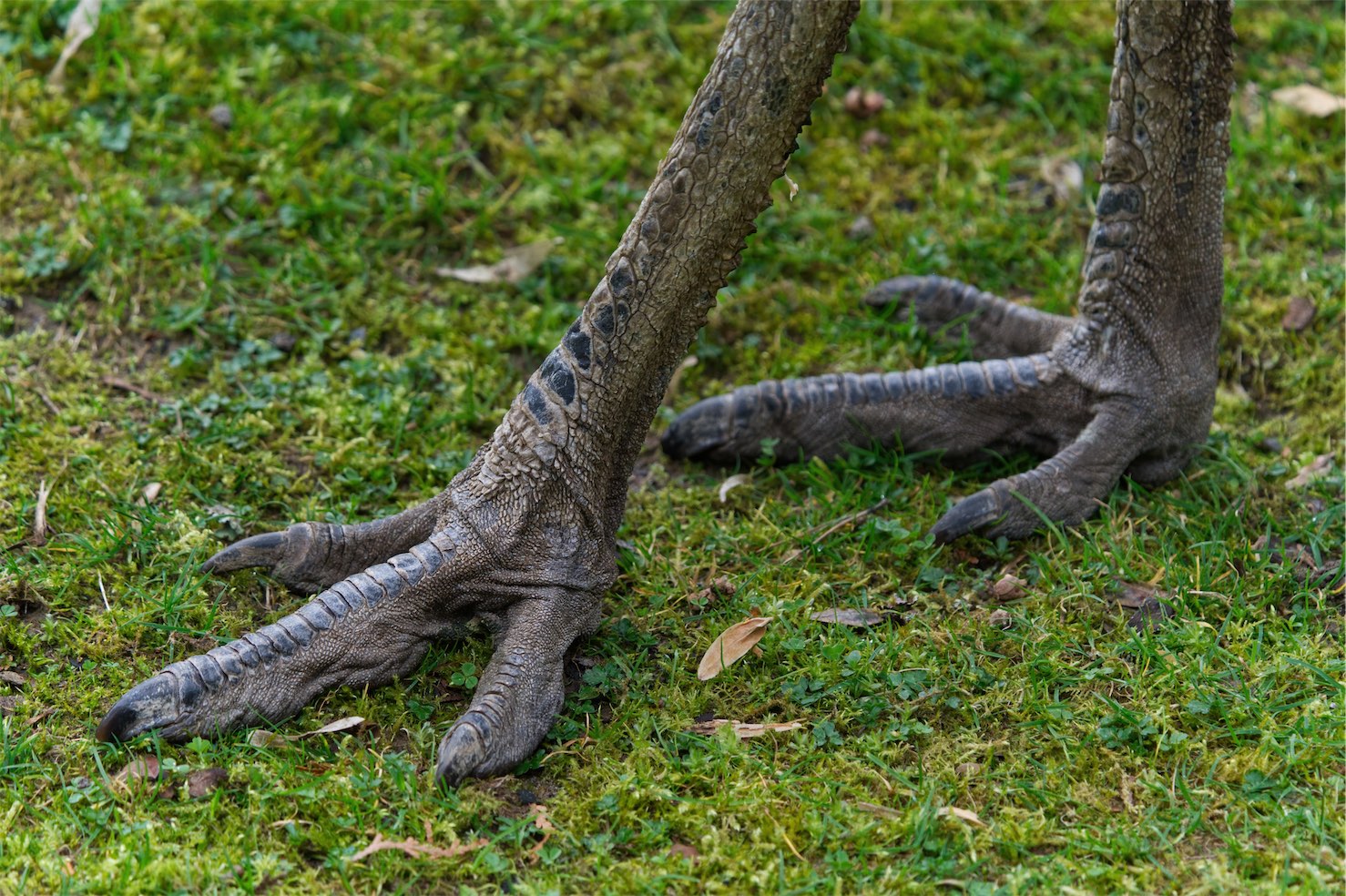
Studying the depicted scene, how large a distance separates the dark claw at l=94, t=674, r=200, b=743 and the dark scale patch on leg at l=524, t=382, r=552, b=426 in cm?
111

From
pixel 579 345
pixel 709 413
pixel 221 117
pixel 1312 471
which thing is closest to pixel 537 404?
pixel 579 345

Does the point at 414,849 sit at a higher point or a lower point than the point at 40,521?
lower

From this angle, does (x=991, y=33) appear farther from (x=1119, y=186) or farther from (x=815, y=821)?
(x=815, y=821)

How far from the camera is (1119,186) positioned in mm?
4172

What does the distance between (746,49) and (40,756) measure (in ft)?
8.20

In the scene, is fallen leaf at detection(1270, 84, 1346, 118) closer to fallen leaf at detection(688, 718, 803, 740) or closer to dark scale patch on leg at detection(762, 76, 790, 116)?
dark scale patch on leg at detection(762, 76, 790, 116)

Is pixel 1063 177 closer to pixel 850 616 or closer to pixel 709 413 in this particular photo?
pixel 709 413

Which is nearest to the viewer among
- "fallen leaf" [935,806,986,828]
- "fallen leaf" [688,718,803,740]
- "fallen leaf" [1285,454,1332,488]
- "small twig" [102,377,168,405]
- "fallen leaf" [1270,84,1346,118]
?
"fallen leaf" [935,806,986,828]

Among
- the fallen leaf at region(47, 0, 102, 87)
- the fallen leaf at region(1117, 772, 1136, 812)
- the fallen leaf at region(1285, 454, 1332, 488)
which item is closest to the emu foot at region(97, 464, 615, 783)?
the fallen leaf at region(1117, 772, 1136, 812)

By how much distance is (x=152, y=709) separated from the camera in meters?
3.25

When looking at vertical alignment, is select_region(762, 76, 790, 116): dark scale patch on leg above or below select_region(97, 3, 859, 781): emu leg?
above

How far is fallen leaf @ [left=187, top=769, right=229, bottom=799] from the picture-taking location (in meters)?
3.16

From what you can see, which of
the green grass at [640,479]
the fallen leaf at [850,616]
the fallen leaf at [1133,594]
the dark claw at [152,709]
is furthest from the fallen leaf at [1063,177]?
the dark claw at [152,709]

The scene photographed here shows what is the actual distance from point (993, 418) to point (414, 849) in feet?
7.78
